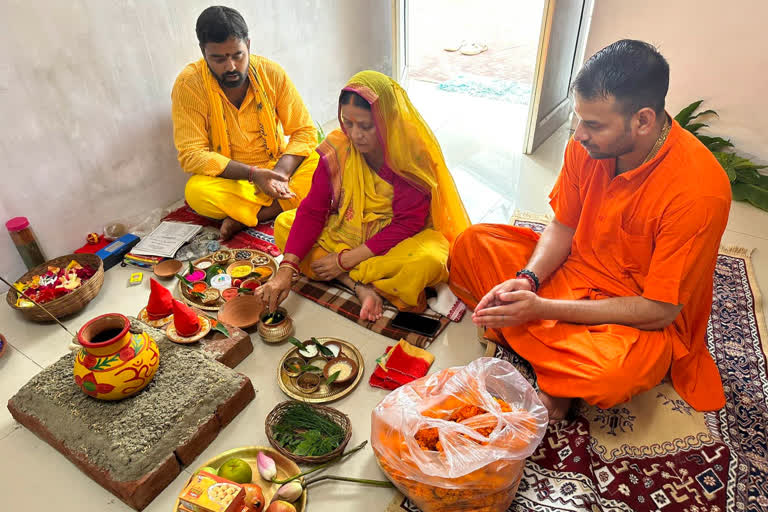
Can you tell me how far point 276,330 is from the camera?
2.06 meters

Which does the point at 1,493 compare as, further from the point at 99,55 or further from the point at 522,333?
the point at 99,55

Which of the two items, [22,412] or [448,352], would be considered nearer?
[22,412]

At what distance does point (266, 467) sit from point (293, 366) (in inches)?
17.9

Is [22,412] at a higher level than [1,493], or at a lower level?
higher

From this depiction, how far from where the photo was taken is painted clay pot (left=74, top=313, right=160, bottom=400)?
157cm

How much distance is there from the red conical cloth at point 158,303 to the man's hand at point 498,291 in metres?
1.27

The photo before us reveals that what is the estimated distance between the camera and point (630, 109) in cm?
141

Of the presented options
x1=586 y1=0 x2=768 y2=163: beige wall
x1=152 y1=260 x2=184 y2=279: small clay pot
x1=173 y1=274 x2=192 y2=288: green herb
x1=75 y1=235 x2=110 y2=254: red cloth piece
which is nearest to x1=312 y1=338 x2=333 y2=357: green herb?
x1=173 y1=274 x2=192 y2=288: green herb

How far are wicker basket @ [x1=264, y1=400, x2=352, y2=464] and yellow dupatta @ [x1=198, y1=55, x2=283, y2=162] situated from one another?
1.69 metres

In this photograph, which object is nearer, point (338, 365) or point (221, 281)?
point (338, 365)

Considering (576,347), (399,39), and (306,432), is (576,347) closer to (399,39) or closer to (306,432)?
(306,432)

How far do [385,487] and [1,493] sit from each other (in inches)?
50.6

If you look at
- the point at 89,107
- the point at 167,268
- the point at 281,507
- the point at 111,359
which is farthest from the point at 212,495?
the point at 89,107

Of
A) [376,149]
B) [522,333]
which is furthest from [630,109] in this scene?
[376,149]
